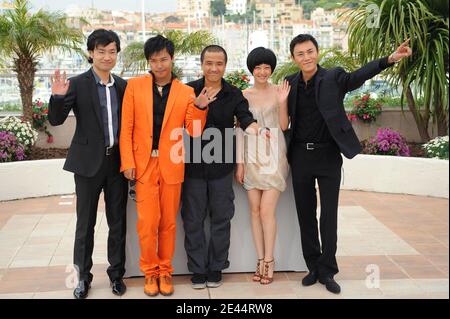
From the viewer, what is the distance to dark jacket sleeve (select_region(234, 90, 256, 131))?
3324mm

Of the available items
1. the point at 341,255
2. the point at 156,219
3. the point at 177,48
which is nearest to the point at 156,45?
the point at 156,219

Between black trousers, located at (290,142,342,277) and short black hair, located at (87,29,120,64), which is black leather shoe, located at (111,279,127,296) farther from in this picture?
short black hair, located at (87,29,120,64)

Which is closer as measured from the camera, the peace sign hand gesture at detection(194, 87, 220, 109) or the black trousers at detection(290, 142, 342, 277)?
the peace sign hand gesture at detection(194, 87, 220, 109)

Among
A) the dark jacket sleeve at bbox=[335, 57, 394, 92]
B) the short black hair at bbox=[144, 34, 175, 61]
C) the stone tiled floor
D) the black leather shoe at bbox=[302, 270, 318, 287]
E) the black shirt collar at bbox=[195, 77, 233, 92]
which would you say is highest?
the short black hair at bbox=[144, 34, 175, 61]

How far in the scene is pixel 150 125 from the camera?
3.21 meters

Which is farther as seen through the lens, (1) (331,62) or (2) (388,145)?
(1) (331,62)

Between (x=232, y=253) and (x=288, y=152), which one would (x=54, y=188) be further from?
(x=288, y=152)

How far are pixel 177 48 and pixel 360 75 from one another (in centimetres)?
528

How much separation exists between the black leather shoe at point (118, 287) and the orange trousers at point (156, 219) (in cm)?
17

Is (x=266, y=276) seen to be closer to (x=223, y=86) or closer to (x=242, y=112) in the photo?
(x=242, y=112)

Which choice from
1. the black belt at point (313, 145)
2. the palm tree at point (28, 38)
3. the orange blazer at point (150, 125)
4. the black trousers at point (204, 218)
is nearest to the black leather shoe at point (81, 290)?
the black trousers at point (204, 218)

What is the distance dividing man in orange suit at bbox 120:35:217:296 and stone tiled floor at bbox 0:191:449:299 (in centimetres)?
56

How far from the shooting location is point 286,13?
17.8 metres

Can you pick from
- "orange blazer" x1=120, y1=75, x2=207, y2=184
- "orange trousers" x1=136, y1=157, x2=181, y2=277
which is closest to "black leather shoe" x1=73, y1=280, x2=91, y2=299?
"orange trousers" x1=136, y1=157, x2=181, y2=277
